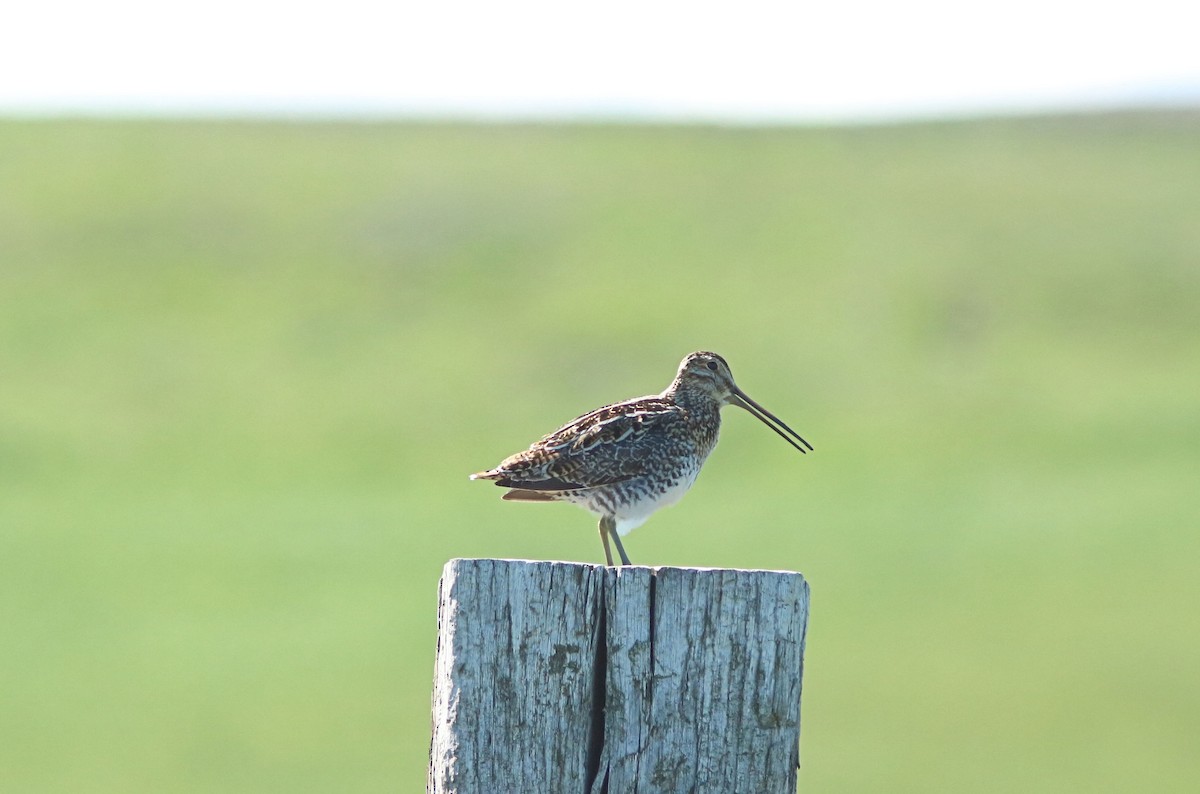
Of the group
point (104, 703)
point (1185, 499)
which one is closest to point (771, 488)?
point (1185, 499)

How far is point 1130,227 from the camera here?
149ft

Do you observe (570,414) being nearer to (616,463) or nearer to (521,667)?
(616,463)

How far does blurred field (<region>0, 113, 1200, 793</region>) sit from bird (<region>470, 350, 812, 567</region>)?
13.9 metres

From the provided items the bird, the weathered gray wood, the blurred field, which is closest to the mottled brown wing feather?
the bird

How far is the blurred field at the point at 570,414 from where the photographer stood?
2434cm

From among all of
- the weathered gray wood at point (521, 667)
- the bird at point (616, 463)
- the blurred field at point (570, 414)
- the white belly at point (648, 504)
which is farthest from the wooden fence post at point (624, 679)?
the blurred field at point (570, 414)

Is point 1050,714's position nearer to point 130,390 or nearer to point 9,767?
point 9,767

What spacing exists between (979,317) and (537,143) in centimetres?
1579

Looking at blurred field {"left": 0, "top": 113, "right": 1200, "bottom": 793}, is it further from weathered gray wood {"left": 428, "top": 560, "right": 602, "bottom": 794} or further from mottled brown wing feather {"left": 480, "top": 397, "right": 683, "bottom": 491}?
weathered gray wood {"left": 428, "top": 560, "right": 602, "bottom": 794}

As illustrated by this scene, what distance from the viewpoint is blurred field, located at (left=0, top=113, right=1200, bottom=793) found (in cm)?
2434

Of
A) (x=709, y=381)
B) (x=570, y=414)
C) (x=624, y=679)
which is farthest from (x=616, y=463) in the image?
(x=570, y=414)

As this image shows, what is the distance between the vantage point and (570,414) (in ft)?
123

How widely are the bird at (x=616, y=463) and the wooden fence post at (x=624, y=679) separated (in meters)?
3.05

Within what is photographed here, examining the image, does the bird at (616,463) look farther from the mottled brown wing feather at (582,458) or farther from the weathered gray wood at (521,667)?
the weathered gray wood at (521,667)
